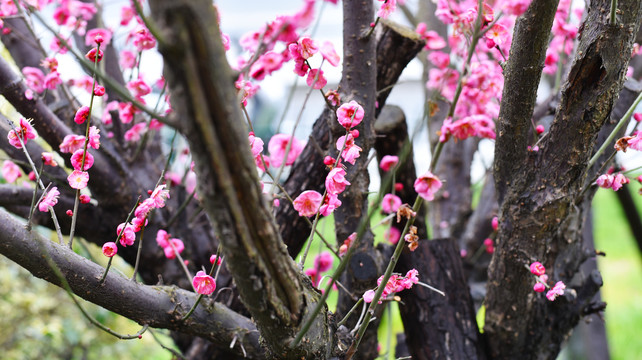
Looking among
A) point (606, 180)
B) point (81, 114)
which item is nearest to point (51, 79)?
point (81, 114)

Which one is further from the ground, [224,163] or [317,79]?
[317,79]

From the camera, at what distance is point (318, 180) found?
189 centimetres

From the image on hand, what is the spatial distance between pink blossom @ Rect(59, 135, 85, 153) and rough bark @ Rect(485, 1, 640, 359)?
116cm

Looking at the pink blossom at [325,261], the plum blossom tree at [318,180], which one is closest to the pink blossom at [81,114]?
the plum blossom tree at [318,180]

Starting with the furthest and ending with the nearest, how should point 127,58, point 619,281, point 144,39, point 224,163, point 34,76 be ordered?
point 619,281
point 127,58
point 34,76
point 144,39
point 224,163

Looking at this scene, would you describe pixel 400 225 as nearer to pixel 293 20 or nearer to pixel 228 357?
pixel 228 357

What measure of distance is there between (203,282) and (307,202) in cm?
31

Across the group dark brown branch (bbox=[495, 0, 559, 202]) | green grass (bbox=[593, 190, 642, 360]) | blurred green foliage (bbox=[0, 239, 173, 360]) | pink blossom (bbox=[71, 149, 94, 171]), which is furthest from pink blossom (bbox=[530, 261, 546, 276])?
blurred green foliage (bbox=[0, 239, 173, 360])

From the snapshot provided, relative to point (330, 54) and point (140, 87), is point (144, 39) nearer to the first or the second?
point (140, 87)

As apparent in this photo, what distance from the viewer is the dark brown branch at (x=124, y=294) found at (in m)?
1.18

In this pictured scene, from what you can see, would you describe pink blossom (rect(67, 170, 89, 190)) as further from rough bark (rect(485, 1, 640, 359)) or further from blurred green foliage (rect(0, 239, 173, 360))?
blurred green foliage (rect(0, 239, 173, 360))

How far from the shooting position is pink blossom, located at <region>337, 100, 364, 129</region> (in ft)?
4.25

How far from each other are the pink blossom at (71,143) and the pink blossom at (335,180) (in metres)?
0.74

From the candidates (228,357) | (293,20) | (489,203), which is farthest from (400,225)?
(293,20)
